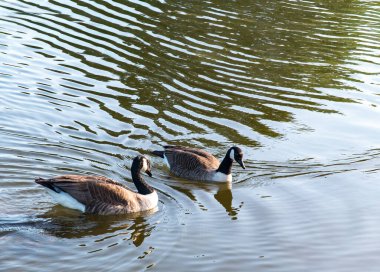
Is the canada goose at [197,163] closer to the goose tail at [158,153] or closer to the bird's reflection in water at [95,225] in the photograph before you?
the goose tail at [158,153]

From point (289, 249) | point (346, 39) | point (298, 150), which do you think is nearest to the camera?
point (289, 249)

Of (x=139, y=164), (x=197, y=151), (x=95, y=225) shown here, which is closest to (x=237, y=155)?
(x=197, y=151)

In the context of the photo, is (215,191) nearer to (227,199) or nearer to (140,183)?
(227,199)

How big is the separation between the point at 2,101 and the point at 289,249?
8921 millimetres

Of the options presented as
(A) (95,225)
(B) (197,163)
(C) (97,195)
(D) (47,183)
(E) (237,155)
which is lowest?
(A) (95,225)

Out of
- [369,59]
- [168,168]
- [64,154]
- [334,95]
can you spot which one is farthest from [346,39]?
[64,154]

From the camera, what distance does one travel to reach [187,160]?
16.7 meters

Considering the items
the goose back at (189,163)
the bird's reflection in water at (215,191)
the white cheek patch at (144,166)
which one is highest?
the white cheek patch at (144,166)

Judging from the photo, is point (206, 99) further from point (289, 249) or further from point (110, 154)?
point (289, 249)

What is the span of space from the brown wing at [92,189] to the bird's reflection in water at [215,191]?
1322 millimetres

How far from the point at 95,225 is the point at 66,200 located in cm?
73

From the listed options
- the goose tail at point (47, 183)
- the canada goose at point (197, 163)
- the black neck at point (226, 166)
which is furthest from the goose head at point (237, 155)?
the goose tail at point (47, 183)

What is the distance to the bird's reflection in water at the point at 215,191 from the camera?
48.6 feet

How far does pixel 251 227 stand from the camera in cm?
1379
